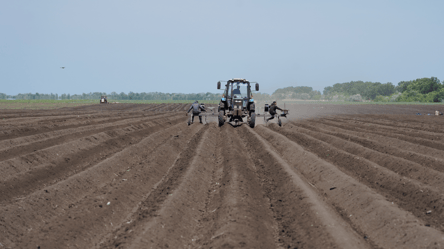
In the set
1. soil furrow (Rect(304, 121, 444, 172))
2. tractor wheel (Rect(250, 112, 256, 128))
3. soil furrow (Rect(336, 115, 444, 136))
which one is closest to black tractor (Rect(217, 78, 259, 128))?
tractor wheel (Rect(250, 112, 256, 128))

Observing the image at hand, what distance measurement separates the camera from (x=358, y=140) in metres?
12.9

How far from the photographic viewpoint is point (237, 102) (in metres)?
17.6

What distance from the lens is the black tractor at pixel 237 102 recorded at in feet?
57.8

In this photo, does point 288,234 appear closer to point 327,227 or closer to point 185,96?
point 327,227

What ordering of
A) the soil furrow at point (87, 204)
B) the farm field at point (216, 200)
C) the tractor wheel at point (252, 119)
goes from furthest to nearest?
the tractor wheel at point (252, 119)
the soil furrow at point (87, 204)
the farm field at point (216, 200)

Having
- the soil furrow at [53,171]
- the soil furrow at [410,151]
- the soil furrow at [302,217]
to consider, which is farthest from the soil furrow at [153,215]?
the soil furrow at [410,151]

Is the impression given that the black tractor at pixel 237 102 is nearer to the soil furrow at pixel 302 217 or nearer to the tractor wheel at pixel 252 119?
the tractor wheel at pixel 252 119

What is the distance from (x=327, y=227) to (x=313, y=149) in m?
7.27

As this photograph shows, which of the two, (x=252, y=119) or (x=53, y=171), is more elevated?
(x=252, y=119)

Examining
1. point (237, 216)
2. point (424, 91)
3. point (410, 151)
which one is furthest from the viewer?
point (424, 91)

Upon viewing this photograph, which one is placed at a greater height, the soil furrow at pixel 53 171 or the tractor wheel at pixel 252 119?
the tractor wheel at pixel 252 119

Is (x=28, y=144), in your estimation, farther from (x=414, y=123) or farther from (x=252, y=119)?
(x=414, y=123)

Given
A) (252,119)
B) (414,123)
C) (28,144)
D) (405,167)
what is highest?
(252,119)

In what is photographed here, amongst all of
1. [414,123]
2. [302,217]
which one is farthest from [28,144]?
[414,123]
